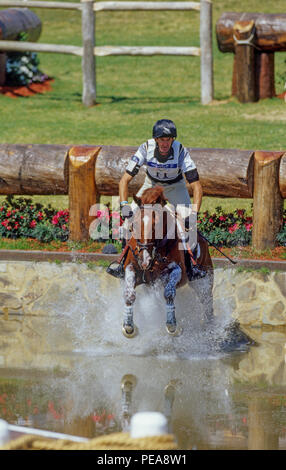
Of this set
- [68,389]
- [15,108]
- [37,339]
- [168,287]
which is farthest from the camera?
[15,108]

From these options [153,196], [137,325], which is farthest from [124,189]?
[137,325]

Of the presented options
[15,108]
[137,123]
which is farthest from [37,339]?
[15,108]

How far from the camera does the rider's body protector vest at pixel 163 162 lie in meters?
10.5

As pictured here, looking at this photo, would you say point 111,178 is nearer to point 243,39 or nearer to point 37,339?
point 37,339

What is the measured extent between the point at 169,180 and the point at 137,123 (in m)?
9.61

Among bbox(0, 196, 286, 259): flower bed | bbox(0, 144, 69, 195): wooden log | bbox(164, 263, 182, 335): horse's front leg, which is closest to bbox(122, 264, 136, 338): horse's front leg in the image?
bbox(164, 263, 182, 335): horse's front leg

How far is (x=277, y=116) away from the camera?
65.8 feet

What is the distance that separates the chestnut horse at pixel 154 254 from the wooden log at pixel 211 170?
1.60 meters

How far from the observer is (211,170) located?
1203cm

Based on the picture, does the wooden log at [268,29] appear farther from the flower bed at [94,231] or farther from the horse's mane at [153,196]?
the horse's mane at [153,196]

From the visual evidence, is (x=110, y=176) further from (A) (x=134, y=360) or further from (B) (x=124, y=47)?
(B) (x=124, y=47)

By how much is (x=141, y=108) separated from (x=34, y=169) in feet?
30.5

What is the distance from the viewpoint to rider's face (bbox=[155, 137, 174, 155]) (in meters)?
10.3

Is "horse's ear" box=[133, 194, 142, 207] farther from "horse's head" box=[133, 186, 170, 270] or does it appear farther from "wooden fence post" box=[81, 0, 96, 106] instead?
"wooden fence post" box=[81, 0, 96, 106]
